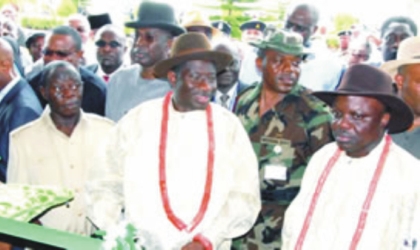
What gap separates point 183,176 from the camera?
111 inches

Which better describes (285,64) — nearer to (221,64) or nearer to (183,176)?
(221,64)

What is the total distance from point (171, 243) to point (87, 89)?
1.82 metres

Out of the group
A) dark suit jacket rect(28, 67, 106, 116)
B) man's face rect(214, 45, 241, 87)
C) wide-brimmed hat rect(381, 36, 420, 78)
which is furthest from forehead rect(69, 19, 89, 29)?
wide-brimmed hat rect(381, 36, 420, 78)

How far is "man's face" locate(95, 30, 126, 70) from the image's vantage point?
5.48 meters

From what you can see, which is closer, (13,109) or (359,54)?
(13,109)

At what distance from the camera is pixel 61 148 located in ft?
11.1

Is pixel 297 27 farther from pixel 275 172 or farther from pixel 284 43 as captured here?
pixel 275 172

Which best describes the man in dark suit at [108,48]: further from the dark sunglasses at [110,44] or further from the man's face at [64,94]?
the man's face at [64,94]

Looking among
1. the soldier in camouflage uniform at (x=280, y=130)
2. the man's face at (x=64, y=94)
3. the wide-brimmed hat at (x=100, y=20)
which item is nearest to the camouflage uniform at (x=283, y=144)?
the soldier in camouflage uniform at (x=280, y=130)

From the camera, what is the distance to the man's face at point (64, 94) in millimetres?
3451

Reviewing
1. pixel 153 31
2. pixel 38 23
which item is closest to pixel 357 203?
pixel 153 31

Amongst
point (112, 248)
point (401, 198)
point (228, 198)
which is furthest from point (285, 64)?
point (112, 248)

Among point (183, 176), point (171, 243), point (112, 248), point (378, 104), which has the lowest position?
point (171, 243)

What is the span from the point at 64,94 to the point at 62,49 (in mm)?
1216
